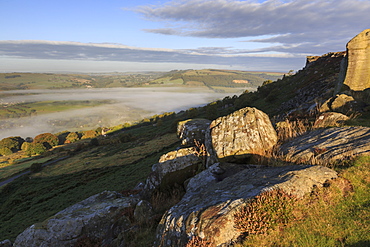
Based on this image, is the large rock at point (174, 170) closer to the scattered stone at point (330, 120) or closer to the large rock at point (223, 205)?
the large rock at point (223, 205)

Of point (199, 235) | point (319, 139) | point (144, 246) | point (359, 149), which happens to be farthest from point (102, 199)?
point (359, 149)

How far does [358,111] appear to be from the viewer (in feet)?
57.2

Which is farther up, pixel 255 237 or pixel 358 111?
pixel 358 111

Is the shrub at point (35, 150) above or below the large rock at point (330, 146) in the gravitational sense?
below

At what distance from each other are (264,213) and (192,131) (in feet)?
54.4

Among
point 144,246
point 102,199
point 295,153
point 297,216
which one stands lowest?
point 102,199

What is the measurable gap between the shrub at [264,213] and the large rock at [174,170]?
10.5 meters

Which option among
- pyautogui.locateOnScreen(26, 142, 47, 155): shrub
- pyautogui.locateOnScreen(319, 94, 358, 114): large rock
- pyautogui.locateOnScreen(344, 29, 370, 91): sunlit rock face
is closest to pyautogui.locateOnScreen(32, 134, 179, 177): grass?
pyautogui.locateOnScreen(344, 29, 370, 91): sunlit rock face

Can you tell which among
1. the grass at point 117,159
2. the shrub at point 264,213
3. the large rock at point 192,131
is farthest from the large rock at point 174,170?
the grass at point 117,159

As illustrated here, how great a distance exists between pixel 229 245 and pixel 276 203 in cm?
231

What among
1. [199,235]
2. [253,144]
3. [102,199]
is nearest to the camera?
[199,235]

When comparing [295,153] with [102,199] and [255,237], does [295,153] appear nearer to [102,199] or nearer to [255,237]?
[255,237]

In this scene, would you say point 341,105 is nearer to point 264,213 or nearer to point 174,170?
point 174,170

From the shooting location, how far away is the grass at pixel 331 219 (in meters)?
6.01
